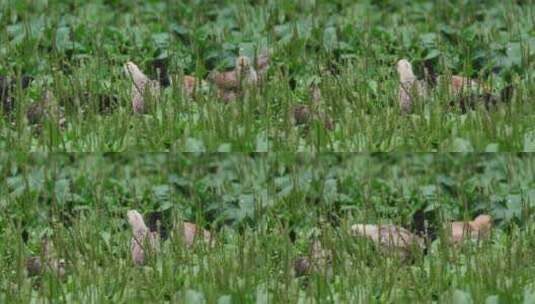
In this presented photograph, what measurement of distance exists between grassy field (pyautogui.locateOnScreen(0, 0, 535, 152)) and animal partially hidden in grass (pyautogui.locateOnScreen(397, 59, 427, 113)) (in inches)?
1.7

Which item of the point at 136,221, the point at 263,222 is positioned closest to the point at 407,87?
the point at 263,222

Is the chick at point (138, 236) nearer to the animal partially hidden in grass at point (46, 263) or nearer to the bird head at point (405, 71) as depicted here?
the animal partially hidden in grass at point (46, 263)

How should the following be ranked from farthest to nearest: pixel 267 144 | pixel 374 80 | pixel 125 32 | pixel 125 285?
pixel 125 32
pixel 374 80
pixel 267 144
pixel 125 285

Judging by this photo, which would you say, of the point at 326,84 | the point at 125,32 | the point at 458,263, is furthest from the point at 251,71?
the point at 458,263

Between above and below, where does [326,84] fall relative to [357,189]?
above

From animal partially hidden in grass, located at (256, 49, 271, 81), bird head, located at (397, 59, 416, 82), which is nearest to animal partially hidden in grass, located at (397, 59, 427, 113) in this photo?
bird head, located at (397, 59, 416, 82)

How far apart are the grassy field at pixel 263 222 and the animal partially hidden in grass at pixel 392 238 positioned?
2.1 inches

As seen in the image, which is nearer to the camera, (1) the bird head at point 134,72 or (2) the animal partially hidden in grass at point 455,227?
(2) the animal partially hidden in grass at point 455,227

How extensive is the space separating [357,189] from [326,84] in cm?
50

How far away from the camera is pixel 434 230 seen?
7129 millimetres

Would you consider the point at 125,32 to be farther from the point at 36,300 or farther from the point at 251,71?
the point at 36,300

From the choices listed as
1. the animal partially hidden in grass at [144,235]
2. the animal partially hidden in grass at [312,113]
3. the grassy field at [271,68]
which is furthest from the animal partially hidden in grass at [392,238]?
the animal partially hidden in grass at [144,235]

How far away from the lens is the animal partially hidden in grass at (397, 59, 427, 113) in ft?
23.0

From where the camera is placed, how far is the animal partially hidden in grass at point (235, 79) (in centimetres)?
716
